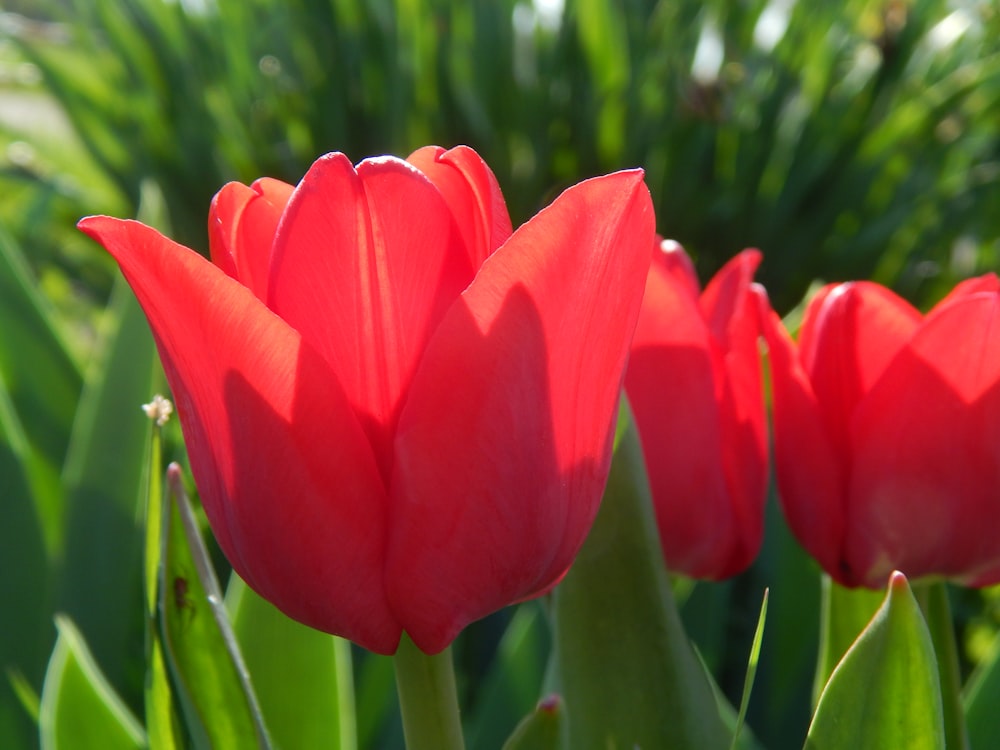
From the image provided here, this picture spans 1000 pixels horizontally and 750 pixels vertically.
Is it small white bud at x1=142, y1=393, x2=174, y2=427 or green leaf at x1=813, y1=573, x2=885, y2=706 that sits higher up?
small white bud at x1=142, y1=393, x2=174, y2=427

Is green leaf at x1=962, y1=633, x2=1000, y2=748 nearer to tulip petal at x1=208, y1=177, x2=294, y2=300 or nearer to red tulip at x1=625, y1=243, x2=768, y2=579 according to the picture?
red tulip at x1=625, y1=243, x2=768, y2=579

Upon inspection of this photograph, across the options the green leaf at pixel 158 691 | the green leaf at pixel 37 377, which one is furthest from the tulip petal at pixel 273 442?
the green leaf at pixel 37 377

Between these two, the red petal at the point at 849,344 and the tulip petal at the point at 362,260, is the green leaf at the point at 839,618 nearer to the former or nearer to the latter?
the red petal at the point at 849,344

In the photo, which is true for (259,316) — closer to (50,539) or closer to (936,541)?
(936,541)

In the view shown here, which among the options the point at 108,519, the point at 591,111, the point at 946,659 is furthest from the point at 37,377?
the point at 591,111

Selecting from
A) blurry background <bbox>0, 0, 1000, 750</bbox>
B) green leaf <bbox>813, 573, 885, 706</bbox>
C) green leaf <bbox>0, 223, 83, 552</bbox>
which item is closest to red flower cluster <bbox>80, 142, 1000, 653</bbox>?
green leaf <bbox>813, 573, 885, 706</bbox>

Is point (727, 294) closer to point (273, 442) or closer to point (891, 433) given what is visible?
point (891, 433)
